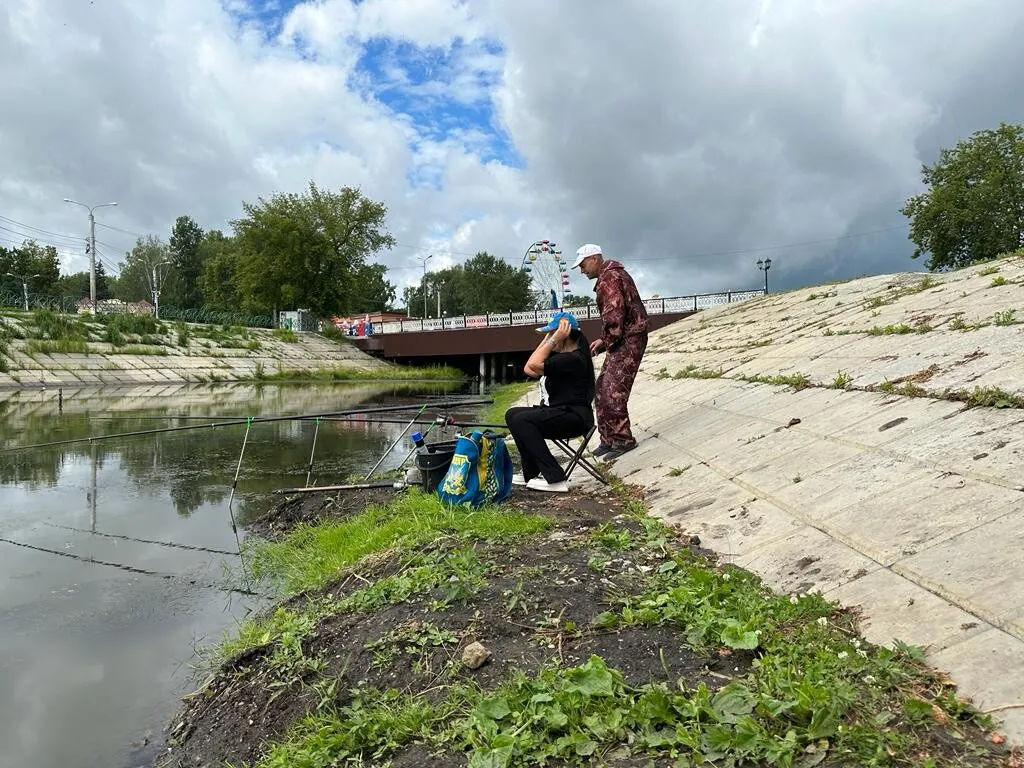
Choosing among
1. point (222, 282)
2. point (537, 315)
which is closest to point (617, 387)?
point (537, 315)

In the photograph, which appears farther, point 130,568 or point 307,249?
point 307,249

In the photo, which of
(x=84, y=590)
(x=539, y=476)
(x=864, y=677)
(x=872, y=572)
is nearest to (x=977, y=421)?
(x=872, y=572)

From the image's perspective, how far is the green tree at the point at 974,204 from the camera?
39719 mm

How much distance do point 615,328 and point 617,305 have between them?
0.79ft

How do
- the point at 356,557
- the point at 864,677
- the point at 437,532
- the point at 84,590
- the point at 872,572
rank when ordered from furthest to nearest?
the point at 84,590 < the point at 356,557 < the point at 437,532 < the point at 872,572 < the point at 864,677

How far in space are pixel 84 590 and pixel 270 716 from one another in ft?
11.0

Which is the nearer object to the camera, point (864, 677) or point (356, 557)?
point (864, 677)

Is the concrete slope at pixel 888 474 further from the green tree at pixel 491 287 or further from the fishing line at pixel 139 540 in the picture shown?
the green tree at pixel 491 287

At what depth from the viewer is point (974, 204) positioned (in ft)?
132

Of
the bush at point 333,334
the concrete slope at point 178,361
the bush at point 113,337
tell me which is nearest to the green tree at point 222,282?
the bush at point 333,334

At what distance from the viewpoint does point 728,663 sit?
273cm

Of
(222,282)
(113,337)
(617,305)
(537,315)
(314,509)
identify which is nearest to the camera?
(617,305)

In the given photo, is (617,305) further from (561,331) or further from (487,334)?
(487,334)

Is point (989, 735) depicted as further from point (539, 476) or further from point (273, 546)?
point (273, 546)
